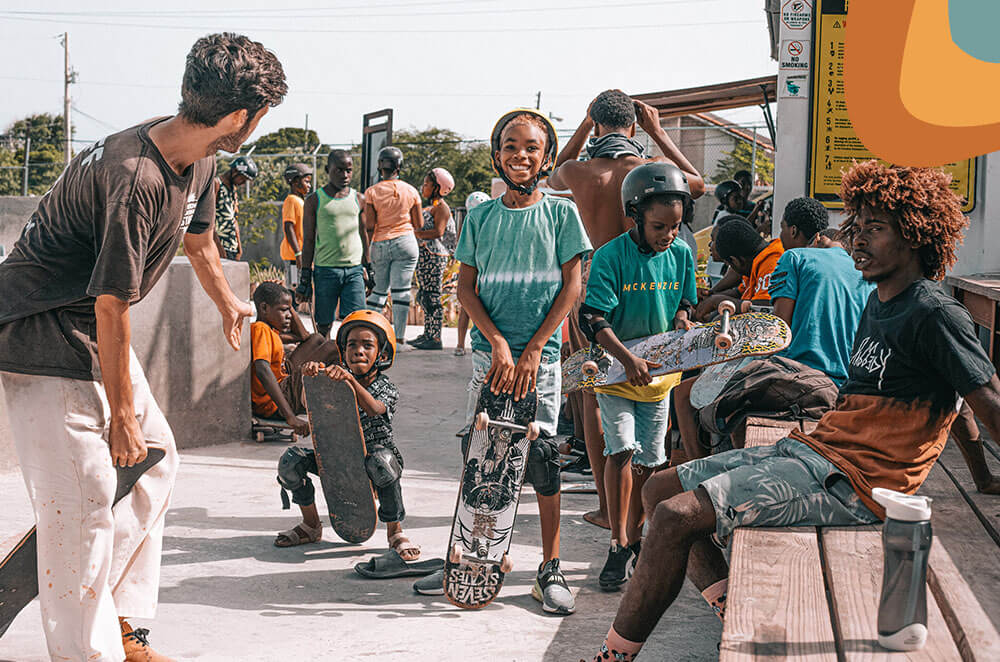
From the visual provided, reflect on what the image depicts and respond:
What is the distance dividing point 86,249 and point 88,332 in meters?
0.27

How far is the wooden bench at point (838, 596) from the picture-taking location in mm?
2230

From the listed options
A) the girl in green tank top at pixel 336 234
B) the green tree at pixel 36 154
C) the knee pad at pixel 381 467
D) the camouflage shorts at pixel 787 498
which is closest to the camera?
the camouflage shorts at pixel 787 498

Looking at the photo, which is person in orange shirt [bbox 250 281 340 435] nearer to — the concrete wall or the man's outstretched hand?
the concrete wall

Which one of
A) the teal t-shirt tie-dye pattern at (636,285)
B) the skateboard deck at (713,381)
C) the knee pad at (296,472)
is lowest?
the knee pad at (296,472)

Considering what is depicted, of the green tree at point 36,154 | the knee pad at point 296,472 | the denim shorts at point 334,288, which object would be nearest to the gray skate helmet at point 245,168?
the denim shorts at point 334,288

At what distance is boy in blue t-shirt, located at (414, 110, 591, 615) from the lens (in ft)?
13.9

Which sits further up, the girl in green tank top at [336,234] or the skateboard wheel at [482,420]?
the girl in green tank top at [336,234]

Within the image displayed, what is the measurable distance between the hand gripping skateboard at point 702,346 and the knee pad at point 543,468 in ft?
1.26

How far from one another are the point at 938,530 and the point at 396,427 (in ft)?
17.2

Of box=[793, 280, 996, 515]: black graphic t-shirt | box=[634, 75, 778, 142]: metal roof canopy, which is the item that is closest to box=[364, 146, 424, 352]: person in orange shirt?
box=[634, 75, 778, 142]: metal roof canopy

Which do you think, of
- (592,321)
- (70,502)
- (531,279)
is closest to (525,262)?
(531,279)

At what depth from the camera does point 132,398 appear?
10.3ft

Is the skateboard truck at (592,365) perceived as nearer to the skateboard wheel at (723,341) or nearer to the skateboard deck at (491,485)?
the skateboard deck at (491,485)

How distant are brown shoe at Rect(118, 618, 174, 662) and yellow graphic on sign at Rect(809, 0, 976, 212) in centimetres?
524
